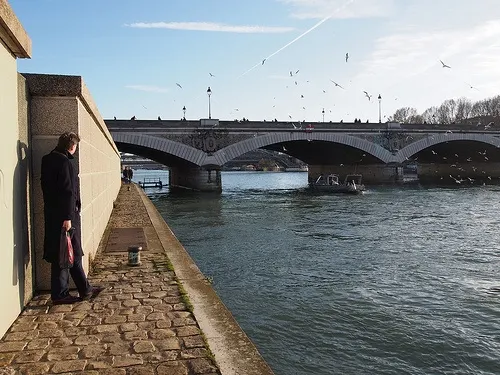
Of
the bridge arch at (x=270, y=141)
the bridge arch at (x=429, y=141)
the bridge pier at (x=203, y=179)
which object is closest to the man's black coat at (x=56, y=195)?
the bridge arch at (x=270, y=141)

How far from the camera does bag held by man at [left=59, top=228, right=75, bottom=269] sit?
4793 mm

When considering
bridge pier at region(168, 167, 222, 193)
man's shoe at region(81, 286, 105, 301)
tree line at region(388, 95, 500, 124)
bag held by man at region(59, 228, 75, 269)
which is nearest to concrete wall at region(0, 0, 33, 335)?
bag held by man at region(59, 228, 75, 269)

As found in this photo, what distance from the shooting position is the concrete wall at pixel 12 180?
4121 mm

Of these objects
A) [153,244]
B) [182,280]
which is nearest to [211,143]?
[153,244]

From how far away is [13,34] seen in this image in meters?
4.16

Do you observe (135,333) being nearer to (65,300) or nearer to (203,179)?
(65,300)

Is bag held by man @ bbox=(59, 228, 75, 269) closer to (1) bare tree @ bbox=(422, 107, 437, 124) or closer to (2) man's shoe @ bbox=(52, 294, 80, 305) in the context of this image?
(2) man's shoe @ bbox=(52, 294, 80, 305)

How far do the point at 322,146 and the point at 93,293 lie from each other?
48022 mm

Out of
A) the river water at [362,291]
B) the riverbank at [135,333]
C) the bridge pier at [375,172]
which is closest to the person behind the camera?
the riverbank at [135,333]

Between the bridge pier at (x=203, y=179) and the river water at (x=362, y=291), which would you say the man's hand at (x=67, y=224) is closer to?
the river water at (x=362, y=291)

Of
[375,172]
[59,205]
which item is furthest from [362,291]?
[375,172]

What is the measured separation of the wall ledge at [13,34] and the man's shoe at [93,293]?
101 inches

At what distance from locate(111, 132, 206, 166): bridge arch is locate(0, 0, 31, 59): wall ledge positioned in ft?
114

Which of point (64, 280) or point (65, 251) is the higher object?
point (65, 251)
